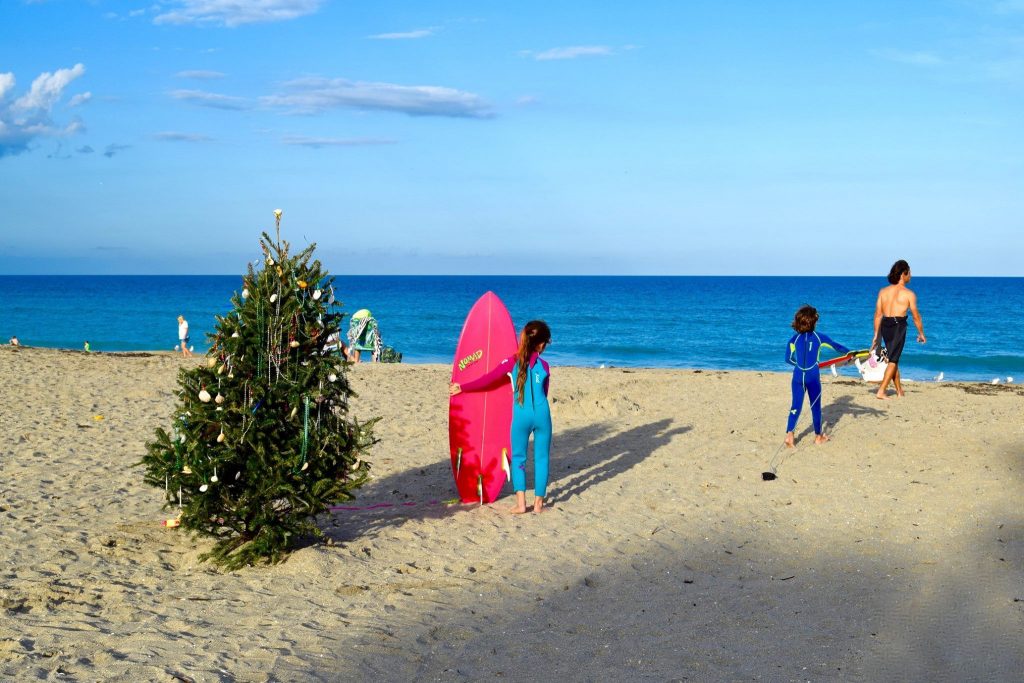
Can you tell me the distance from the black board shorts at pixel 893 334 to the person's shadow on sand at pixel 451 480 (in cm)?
378

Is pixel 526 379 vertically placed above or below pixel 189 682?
above

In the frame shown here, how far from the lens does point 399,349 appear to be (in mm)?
42750

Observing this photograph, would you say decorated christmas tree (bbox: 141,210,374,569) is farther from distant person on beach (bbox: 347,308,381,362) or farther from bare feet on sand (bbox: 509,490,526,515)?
distant person on beach (bbox: 347,308,381,362)

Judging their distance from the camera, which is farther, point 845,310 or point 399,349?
point 845,310

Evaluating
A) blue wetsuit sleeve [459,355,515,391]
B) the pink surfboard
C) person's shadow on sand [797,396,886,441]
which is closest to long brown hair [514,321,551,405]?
blue wetsuit sleeve [459,355,515,391]

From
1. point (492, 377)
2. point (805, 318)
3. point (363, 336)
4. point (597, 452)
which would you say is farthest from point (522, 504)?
point (363, 336)

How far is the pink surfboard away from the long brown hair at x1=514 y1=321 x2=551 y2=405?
50cm

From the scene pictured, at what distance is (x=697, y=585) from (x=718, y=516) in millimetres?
1865

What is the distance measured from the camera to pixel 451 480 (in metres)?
9.85

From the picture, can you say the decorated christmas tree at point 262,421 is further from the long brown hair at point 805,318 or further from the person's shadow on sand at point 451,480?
the long brown hair at point 805,318

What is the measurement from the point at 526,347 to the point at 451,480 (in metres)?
2.39

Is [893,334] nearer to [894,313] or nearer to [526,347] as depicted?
[894,313]

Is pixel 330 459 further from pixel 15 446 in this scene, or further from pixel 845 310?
pixel 845 310

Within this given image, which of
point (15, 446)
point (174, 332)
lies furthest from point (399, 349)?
point (15, 446)
